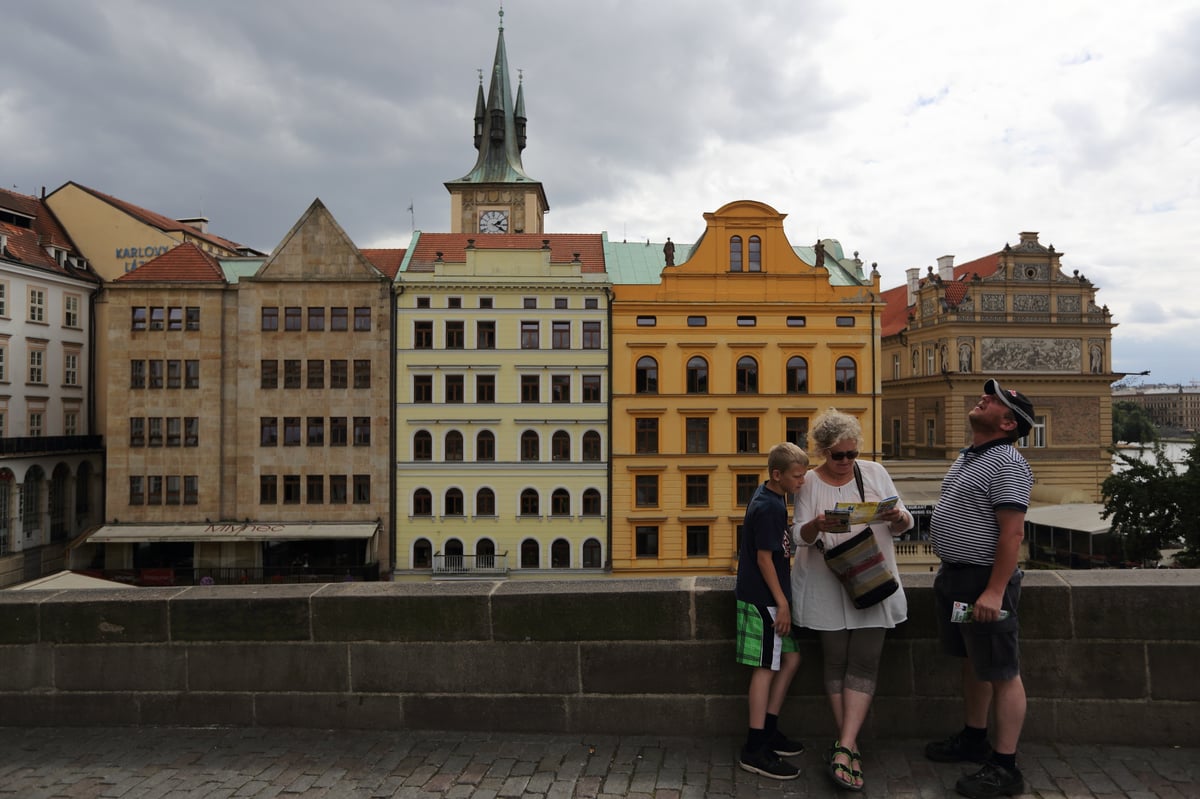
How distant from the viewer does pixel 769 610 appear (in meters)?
4.46

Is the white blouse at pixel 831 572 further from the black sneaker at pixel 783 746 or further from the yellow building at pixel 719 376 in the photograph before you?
the yellow building at pixel 719 376

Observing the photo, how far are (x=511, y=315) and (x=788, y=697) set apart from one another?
30.2 m

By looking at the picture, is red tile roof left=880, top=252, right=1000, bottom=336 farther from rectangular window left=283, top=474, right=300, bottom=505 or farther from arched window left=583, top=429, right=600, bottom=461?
rectangular window left=283, top=474, right=300, bottom=505

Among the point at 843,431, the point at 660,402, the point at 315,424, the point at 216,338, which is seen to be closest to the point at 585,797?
the point at 843,431

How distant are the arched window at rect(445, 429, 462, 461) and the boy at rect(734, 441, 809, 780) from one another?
99.9 feet

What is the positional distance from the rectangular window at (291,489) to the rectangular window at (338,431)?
216cm

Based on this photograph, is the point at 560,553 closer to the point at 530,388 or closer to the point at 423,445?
the point at 530,388

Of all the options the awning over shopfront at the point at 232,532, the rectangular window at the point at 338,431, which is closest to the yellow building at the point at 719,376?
the awning over shopfront at the point at 232,532

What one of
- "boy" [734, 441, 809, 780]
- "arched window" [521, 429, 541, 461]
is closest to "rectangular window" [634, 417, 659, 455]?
"arched window" [521, 429, 541, 461]

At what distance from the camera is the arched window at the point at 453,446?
34.2 meters

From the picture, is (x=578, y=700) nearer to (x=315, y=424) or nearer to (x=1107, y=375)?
(x=315, y=424)

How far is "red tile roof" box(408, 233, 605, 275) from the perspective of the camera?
117 ft

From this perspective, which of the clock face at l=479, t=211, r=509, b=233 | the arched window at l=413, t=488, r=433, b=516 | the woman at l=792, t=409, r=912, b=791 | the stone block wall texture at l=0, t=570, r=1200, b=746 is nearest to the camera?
the woman at l=792, t=409, r=912, b=791

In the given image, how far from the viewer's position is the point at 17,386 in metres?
35.9
